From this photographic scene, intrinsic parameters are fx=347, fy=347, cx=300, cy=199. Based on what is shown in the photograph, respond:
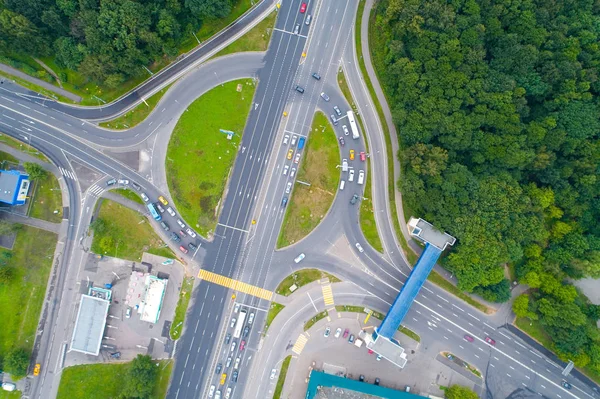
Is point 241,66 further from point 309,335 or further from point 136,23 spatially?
point 309,335

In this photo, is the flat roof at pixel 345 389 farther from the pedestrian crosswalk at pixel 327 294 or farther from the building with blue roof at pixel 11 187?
the building with blue roof at pixel 11 187

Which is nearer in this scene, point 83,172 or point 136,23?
point 136,23

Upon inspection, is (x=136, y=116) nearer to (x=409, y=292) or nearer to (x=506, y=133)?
(x=409, y=292)

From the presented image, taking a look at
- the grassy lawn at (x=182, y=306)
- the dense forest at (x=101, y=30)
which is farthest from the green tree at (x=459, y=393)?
the dense forest at (x=101, y=30)

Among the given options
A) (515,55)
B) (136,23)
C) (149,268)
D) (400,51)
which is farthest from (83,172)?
(515,55)

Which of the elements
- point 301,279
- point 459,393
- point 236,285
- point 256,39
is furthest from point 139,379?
point 256,39

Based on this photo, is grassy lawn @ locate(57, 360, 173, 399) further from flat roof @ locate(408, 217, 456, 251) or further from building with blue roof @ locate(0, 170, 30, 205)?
flat roof @ locate(408, 217, 456, 251)
